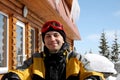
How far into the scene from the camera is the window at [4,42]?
6574 mm

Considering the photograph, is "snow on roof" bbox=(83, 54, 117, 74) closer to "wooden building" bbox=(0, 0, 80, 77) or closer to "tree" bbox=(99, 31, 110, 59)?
"wooden building" bbox=(0, 0, 80, 77)

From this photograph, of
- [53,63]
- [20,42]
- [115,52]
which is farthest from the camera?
[115,52]

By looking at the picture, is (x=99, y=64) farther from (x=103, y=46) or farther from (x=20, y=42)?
(x=103, y=46)

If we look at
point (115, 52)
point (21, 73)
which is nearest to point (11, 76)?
point (21, 73)

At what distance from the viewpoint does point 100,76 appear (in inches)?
88.6

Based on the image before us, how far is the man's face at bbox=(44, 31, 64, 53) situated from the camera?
7.67 feet

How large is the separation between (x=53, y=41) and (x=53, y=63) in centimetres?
15

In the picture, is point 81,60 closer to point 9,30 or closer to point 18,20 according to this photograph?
point 9,30

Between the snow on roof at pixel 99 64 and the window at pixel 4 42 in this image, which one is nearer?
the snow on roof at pixel 99 64

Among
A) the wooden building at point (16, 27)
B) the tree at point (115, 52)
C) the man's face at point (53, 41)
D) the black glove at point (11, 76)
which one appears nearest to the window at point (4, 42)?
the wooden building at point (16, 27)

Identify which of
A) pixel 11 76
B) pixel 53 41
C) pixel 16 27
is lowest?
pixel 11 76

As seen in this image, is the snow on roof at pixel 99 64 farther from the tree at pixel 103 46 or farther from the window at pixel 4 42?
the tree at pixel 103 46

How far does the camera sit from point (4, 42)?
679cm

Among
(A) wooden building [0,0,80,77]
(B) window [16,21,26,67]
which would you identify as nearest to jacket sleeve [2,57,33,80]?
(A) wooden building [0,0,80,77]
